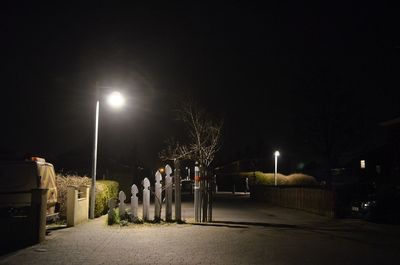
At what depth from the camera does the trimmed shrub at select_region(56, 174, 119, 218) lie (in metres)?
17.4

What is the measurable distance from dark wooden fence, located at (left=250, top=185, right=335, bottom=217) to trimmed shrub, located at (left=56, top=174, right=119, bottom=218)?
1000cm

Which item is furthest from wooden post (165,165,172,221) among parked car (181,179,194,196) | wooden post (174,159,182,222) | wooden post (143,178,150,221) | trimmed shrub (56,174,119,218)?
parked car (181,179,194,196)

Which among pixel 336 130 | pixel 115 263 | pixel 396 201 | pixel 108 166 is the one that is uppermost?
pixel 336 130

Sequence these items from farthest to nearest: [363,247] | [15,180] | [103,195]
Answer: [103,195]
[15,180]
[363,247]

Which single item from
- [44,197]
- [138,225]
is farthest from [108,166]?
[44,197]

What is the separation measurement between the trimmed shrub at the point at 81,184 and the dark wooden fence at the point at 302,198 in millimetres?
10003

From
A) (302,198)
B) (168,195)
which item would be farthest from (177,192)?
(302,198)

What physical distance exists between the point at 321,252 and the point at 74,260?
5.58 m

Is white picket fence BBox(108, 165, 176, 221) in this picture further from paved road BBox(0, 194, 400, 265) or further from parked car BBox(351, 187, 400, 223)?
parked car BBox(351, 187, 400, 223)

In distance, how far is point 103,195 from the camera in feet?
67.9

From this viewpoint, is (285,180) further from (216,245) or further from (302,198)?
(216,245)

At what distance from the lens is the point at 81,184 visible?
1908 centimetres

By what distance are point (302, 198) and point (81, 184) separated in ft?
39.3

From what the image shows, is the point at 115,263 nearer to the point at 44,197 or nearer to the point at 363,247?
the point at 44,197
